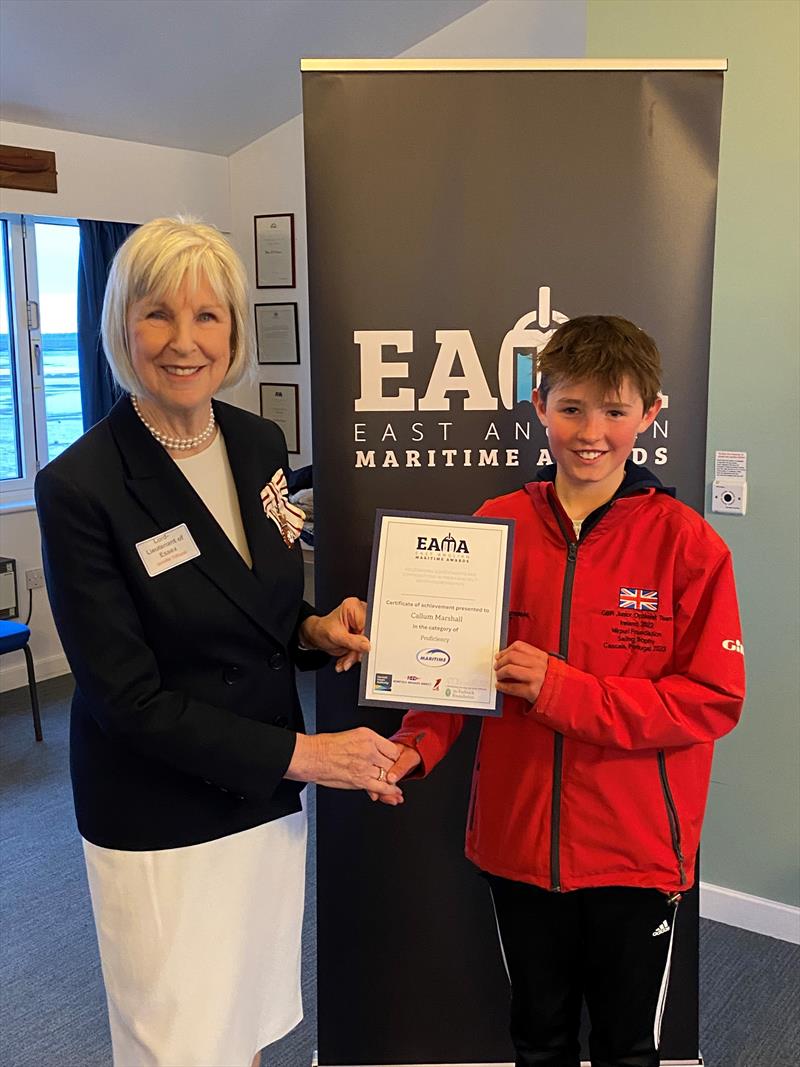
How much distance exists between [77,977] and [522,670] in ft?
5.94

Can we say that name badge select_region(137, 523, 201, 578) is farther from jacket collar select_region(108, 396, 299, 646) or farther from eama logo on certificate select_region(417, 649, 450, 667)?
eama logo on certificate select_region(417, 649, 450, 667)

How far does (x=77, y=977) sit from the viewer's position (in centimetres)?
262

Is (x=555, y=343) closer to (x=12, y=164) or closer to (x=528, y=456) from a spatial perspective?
(x=528, y=456)

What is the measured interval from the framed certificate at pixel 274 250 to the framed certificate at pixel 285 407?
0.54 meters

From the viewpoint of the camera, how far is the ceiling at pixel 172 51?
146 inches

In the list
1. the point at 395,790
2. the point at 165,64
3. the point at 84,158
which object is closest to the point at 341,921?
the point at 395,790

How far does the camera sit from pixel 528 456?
6.44 ft

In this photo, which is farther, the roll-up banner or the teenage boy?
the roll-up banner

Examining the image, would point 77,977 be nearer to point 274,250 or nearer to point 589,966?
point 589,966

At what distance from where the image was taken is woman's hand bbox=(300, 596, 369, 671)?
1.65 meters

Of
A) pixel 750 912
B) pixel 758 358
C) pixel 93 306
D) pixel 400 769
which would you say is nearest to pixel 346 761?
pixel 400 769

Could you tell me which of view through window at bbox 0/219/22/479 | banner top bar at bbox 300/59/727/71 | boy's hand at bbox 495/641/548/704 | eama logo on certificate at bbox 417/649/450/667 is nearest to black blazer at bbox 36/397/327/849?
eama logo on certificate at bbox 417/649/450/667

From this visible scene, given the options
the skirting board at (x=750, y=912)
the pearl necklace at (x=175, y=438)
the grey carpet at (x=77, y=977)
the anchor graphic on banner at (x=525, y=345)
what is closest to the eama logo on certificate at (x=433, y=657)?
the pearl necklace at (x=175, y=438)

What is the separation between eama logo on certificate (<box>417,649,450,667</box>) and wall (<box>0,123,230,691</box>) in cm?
358
